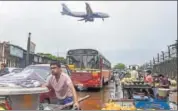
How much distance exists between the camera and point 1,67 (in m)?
11.7

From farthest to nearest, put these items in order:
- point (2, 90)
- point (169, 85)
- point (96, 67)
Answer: point (96, 67)
point (169, 85)
point (2, 90)

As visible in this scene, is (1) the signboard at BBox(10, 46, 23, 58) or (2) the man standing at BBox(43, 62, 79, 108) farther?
(1) the signboard at BBox(10, 46, 23, 58)

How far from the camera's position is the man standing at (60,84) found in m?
5.79

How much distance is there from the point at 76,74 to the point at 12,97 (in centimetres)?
1748

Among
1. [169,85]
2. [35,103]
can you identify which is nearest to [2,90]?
[35,103]

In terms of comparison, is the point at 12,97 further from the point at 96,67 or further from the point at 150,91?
the point at 96,67

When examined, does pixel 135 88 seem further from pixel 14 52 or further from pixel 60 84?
pixel 14 52

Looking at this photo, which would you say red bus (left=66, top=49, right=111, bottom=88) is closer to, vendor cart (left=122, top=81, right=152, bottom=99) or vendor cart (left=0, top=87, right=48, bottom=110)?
vendor cart (left=122, top=81, right=152, bottom=99)

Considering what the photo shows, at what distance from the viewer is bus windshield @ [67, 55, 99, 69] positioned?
2166 cm

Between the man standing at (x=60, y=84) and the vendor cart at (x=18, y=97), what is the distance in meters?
0.84

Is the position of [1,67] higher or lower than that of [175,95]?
higher

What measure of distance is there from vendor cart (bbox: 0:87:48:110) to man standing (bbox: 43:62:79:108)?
84 centimetres

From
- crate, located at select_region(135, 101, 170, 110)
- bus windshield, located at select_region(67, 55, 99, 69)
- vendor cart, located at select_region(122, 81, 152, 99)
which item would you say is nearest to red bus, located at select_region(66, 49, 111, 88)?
bus windshield, located at select_region(67, 55, 99, 69)

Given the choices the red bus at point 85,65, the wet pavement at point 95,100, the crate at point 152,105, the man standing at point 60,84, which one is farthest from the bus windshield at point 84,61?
the man standing at point 60,84
